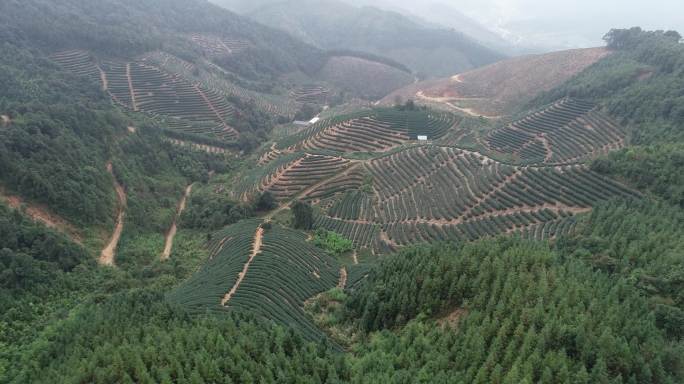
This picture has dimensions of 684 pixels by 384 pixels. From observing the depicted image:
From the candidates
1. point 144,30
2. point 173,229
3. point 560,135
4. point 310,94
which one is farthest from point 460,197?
point 144,30

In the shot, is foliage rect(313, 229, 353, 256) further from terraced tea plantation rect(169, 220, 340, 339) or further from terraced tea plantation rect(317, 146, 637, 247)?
terraced tea plantation rect(317, 146, 637, 247)

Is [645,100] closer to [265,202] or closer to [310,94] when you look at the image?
[265,202]

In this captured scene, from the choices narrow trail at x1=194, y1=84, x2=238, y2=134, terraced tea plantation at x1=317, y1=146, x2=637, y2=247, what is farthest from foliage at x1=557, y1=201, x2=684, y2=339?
narrow trail at x1=194, y1=84, x2=238, y2=134

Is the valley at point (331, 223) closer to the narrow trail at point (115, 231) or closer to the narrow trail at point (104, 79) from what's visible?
the narrow trail at point (115, 231)

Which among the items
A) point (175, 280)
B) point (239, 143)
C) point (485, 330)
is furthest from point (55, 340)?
point (239, 143)

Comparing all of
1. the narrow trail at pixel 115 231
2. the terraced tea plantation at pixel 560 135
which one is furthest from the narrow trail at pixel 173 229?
the terraced tea plantation at pixel 560 135

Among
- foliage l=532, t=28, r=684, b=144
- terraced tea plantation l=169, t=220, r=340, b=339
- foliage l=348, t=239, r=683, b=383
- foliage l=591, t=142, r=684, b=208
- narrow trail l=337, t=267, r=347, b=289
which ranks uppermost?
foliage l=532, t=28, r=684, b=144

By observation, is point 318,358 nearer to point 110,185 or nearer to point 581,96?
point 110,185
